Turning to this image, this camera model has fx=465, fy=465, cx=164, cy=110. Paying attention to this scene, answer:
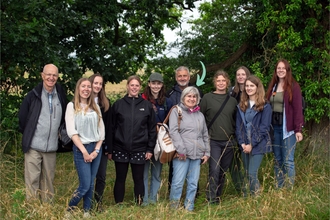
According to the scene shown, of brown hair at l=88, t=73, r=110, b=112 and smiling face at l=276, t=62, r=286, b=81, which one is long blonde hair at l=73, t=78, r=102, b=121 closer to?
brown hair at l=88, t=73, r=110, b=112

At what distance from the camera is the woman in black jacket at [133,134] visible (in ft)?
18.3

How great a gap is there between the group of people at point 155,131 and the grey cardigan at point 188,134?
1 centimetres

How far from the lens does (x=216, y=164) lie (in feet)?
18.9

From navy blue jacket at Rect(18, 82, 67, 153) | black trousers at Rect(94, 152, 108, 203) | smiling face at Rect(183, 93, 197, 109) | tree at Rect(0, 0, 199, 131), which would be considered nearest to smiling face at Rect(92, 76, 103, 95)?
navy blue jacket at Rect(18, 82, 67, 153)

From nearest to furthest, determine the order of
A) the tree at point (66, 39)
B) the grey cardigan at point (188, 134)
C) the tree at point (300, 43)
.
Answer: the grey cardigan at point (188, 134) → the tree at point (66, 39) → the tree at point (300, 43)

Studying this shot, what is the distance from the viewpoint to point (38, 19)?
7.60 meters

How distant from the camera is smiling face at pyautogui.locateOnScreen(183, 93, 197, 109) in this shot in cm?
553

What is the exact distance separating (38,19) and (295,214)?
509 centimetres

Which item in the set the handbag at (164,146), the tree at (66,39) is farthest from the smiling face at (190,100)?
the tree at (66,39)

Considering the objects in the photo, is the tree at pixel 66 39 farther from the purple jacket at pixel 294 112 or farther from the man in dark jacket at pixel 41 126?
the purple jacket at pixel 294 112

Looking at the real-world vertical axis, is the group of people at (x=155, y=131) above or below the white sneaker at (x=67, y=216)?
above

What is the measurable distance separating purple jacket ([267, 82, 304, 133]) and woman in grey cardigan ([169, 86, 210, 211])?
1.11 m

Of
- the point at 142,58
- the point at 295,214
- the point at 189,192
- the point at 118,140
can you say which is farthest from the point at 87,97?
A: the point at 142,58

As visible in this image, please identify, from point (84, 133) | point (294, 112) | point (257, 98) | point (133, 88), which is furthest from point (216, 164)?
point (84, 133)
